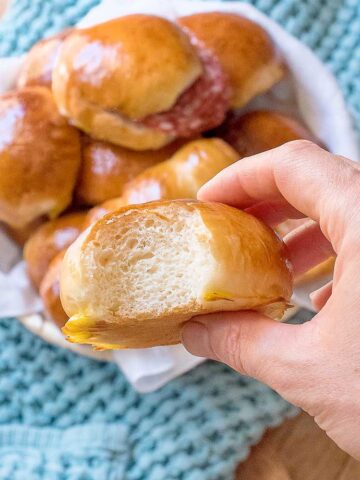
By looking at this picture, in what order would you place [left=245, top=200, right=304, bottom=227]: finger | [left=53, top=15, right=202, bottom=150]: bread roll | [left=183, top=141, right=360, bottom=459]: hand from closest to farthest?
[left=183, top=141, right=360, bottom=459]: hand, [left=245, top=200, right=304, bottom=227]: finger, [left=53, top=15, right=202, bottom=150]: bread roll

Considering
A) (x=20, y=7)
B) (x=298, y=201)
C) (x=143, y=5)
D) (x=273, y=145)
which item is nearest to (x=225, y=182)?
(x=298, y=201)

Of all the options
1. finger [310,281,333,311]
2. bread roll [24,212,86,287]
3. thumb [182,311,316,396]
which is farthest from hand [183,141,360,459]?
bread roll [24,212,86,287]

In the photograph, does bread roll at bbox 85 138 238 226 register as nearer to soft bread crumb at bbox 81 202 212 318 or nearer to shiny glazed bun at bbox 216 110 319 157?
shiny glazed bun at bbox 216 110 319 157

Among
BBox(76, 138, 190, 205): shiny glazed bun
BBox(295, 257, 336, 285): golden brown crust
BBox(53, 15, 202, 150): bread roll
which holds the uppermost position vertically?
BBox(53, 15, 202, 150): bread roll

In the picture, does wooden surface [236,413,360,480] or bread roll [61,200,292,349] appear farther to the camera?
wooden surface [236,413,360,480]

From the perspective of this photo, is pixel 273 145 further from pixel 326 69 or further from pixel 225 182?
pixel 225 182

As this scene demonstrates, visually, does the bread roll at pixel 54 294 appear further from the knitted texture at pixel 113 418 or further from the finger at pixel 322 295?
the finger at pixel 322 295
